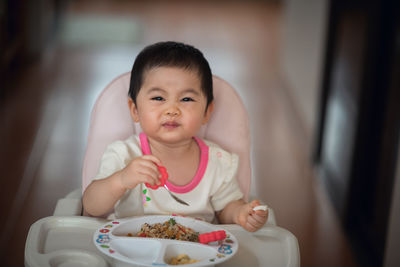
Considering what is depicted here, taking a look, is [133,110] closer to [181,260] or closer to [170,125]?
[170,125]

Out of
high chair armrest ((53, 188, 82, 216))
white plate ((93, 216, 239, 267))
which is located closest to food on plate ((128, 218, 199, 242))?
white plate ((93, 216, 239, 267))

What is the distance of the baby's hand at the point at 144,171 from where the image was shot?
118 cm

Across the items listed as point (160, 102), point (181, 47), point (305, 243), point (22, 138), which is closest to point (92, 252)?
point (160, 102)

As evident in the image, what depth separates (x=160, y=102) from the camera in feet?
4.25

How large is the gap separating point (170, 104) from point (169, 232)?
0.93 feet

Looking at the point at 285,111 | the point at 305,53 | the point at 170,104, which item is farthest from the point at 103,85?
the point at 170,104

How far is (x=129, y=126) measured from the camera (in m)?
1.50

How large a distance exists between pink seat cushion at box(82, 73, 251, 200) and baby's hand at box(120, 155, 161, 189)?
11.1 inches

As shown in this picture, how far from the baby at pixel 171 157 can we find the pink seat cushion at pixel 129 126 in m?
0.06

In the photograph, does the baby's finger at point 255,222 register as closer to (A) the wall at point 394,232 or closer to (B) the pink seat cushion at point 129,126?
(B) the pink seat cushion at point 129,126

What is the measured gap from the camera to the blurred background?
2275 mm

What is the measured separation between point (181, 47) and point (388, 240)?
3.31 ft

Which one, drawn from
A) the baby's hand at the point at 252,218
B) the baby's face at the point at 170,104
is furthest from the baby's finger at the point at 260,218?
the baby's face at the point at 170,104

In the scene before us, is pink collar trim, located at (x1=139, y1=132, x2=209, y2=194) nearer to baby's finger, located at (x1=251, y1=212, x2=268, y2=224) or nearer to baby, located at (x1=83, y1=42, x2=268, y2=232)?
baby, located at (x1=83, y1=42, x2=268, y2=232)
